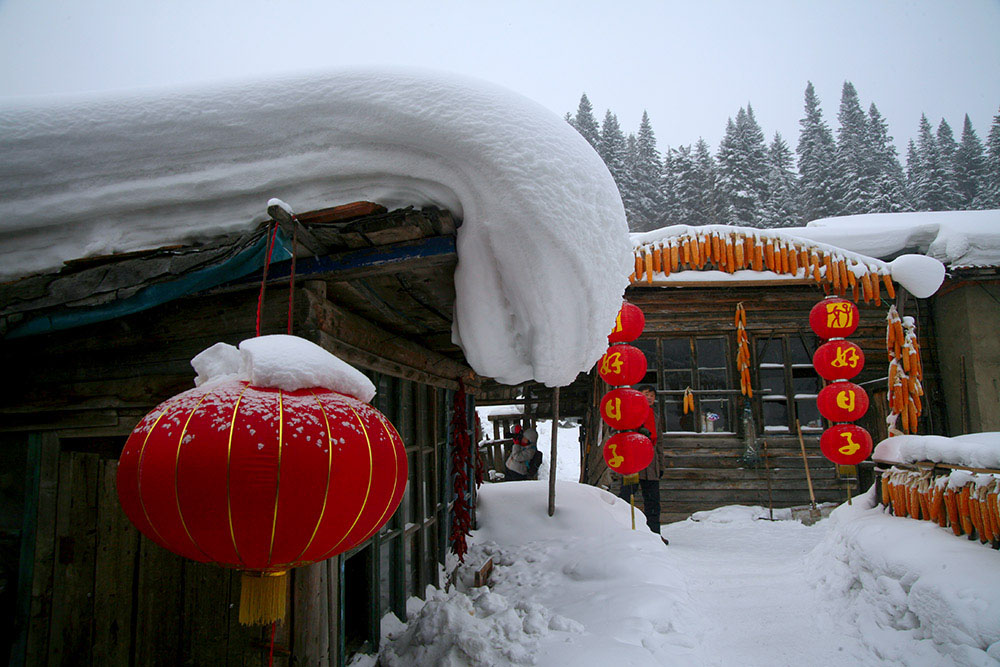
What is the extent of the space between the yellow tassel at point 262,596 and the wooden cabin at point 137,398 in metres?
1.01

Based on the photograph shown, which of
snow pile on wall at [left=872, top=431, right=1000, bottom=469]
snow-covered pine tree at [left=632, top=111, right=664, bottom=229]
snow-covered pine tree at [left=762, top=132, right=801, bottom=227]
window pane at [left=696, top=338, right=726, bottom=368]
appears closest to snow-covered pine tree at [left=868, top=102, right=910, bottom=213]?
snow-covered pine tree at [left=762, top=132, right=801, bottom=227]

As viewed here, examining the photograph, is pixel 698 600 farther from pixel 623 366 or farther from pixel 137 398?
pixel 137 398

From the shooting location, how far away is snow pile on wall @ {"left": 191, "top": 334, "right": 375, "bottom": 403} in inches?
61.8

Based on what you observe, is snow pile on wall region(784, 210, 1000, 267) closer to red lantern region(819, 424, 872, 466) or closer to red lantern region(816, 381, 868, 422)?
red lantern region(816, 381, 868, 422)

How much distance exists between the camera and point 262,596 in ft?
5.51

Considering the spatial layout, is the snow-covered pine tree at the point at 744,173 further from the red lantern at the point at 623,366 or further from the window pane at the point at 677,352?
the red lantern at the point at 623,366

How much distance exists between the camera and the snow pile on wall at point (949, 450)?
421 cm

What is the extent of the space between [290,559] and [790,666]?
14.7 ft

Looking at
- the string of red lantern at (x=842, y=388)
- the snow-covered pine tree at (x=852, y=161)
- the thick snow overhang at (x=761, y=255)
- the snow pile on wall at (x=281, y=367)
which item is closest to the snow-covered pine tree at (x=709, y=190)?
the snow-covered pine tree at (x=852, y=161)

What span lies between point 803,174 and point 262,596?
37.4 metres

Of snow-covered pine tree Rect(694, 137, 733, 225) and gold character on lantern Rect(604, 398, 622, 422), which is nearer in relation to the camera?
gold character on lantern Rect(604, 398, 622, 422)

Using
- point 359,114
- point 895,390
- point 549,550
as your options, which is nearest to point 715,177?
point 895,390

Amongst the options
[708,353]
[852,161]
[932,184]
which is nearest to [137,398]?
[708,353]

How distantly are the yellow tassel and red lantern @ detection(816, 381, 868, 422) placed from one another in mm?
7721
